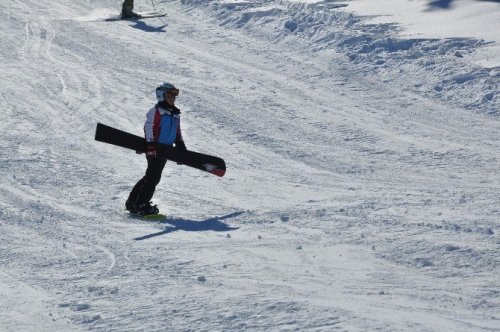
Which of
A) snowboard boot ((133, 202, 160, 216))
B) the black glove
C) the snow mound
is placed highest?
the snow mound

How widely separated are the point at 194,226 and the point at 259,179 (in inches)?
82.0

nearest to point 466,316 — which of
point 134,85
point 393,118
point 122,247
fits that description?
point 122,247

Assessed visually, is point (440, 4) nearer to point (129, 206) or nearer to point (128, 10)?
point (128, 10)

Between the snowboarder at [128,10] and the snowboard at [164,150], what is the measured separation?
11.8 metres

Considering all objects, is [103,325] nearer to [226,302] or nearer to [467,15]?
[226,302]

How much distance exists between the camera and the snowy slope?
7188 millimetres

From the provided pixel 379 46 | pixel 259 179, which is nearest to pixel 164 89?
pixel 259 179

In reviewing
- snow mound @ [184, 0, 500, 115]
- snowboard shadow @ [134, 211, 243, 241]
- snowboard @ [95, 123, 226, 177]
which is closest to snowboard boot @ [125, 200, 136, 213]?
snowboard shadow @ [134, 211, 243, 241]

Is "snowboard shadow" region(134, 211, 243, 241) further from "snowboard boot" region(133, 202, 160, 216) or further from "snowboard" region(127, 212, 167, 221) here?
"snowboard boot" region(133, 202, 160, 216)

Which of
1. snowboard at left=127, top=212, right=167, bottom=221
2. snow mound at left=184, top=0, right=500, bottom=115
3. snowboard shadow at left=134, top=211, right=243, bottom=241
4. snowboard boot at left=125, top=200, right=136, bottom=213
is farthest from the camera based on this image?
snow mound at left=184, top=0, right=500, bottom=115

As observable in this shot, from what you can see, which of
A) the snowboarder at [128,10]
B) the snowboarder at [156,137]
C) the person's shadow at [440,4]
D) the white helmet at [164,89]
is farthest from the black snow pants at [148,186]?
the snowboarder at [128,10]

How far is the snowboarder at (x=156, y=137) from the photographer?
9.71 m

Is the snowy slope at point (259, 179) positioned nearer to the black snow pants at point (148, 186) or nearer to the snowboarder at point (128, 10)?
the black snow pants at point (148, 186)

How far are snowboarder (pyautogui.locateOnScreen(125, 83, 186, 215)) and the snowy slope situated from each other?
0.81ft
